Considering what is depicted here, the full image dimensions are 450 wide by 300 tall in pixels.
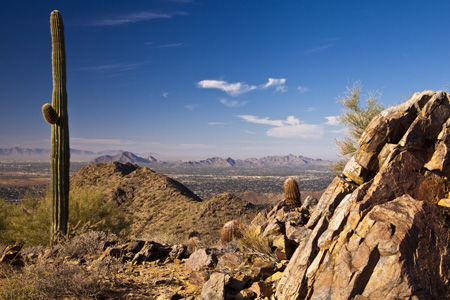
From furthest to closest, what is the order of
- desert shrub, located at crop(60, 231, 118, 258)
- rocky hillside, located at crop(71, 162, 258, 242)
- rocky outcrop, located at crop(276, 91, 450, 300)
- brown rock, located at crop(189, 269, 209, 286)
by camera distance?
rocky hillside, located at crop(71, 162, 258, 242) < desert shrub, located at crop(60, 231, 118, 258) < brown rock, located at crop(189, 269, 209, 286) < rocky outcrop, located at crop(276, 91, 450, 300)

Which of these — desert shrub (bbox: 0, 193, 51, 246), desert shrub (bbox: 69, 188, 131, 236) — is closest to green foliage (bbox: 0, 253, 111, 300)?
desert shrub (bbox: 0, 193, 51, 246)

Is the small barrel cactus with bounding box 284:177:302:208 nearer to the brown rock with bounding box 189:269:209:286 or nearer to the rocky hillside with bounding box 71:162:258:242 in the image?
the rocky hillside with bounding box 71:162:258:242

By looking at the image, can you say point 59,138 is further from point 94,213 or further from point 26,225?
point 94,213

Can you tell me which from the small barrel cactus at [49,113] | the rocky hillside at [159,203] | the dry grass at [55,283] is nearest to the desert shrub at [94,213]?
the rocky hillside at [159,203]

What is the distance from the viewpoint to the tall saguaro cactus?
1278 centimetres

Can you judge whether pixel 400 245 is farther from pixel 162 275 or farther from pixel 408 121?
pixel 162 275

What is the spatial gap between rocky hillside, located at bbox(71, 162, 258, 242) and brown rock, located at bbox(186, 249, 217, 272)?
13011mm

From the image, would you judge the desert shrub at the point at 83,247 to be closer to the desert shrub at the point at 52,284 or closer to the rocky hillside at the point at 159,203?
the desert shrub at the point at 52,284

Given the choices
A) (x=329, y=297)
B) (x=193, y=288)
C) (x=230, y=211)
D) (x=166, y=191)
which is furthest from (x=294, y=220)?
(x=166, y=191)

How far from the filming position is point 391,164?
19.1 ft

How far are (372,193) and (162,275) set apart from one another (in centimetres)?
525

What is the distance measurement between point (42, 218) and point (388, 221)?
53.1 ft

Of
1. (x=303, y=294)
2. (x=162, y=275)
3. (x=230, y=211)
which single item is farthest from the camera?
(x=230, y=211)

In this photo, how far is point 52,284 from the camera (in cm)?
604
